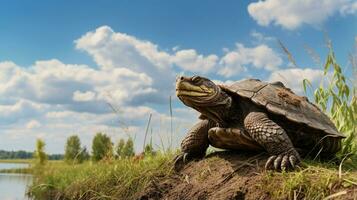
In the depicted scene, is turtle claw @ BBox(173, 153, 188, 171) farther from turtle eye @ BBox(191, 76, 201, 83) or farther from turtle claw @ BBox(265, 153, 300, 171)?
turtle claw @ BBox(265, 153, 300, 171)

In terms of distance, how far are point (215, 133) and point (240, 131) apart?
335mm

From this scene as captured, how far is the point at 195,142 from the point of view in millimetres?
5137

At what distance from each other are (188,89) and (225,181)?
1021 mm

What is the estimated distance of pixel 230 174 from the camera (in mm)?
4430

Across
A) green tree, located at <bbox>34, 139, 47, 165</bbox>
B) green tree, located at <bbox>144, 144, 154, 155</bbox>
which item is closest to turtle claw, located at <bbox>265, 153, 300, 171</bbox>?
green tree, located at <bbox>144, 144, 154, 155</bbox>

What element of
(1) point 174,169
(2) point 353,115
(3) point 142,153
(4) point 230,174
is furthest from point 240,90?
(3) point 142,153

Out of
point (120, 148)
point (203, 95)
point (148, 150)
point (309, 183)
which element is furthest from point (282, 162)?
point (120, 148)

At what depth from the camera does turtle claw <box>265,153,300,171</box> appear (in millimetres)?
4023

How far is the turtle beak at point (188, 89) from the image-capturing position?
447cm

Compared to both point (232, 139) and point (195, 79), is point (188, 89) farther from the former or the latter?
point (232, 139)

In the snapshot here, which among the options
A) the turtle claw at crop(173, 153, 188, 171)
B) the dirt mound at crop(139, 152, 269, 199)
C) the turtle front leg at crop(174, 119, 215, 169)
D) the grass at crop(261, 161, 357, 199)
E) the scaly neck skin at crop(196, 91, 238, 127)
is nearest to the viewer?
the grass at crop(261, 161, 357, 199)

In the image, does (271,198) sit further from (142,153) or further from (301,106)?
(142,153)

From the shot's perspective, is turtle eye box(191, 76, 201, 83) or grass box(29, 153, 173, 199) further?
grass box(29, 153, 173, 199)

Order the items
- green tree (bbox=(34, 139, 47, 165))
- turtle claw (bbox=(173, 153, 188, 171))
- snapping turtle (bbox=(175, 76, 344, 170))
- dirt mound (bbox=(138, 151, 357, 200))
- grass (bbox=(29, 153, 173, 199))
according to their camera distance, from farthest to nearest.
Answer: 1. green tree (bbox=(34, 139, 47, 165))
2. grass (bbox=(29, 153, 173, 199))
3. turtle claw (bbox=(173, 153, 188, 171))
4. snapping turtle (bbox=(175, 76, 344, 170))
5. dirt mound (bbox=(138, 151, 357, 200))
